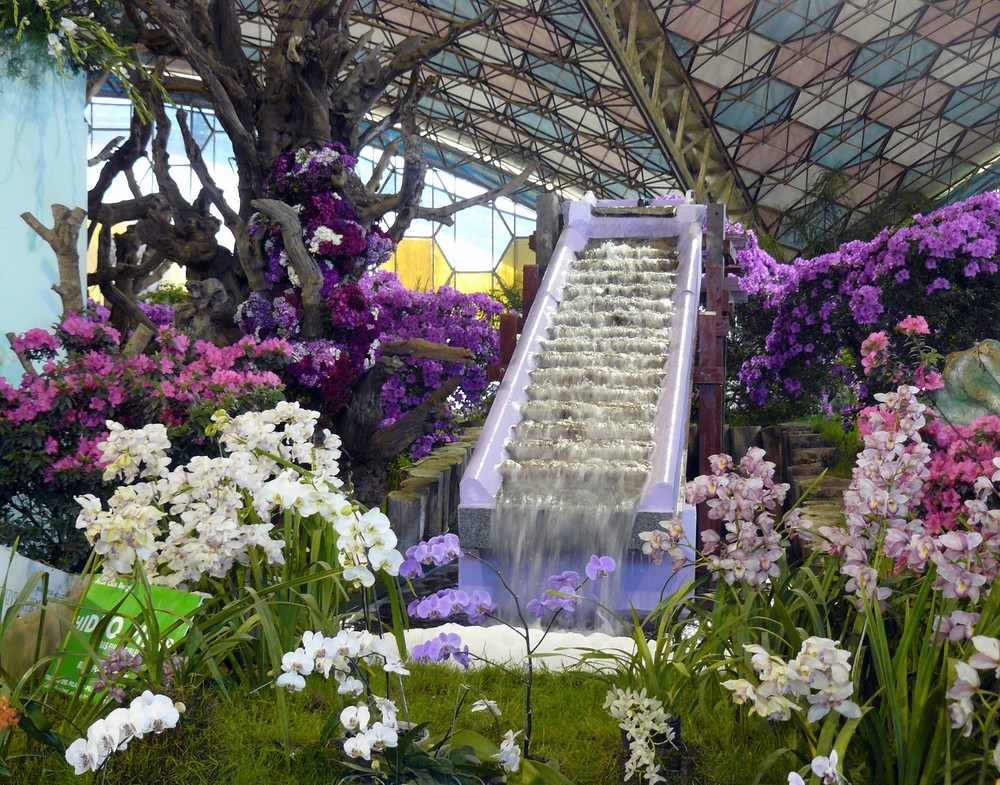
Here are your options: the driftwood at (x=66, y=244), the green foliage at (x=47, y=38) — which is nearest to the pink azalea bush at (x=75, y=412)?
the driftwood at (x=66, y=244)

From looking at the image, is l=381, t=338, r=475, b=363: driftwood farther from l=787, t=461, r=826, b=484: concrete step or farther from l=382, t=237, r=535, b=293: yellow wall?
l=382, t=237, r=535, b=293: yellow wall

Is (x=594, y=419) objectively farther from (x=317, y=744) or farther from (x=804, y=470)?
(x=317, y=744)

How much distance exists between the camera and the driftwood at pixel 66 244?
5461 mm

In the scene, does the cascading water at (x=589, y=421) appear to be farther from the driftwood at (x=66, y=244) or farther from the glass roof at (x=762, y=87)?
the glass roof at (x=762, y=87)

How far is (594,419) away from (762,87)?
38.2 ft

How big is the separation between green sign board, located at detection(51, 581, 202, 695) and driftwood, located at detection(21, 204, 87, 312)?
3.23m

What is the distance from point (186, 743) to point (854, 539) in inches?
61.3

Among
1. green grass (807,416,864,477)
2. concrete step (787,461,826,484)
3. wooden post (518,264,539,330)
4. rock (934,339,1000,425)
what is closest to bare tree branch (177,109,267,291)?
wooden post (518,264,539,330)

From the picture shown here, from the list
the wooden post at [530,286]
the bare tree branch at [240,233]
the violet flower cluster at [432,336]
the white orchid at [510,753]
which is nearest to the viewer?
the white orchid at [510,753]

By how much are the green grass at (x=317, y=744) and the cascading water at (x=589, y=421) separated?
7.46 ft

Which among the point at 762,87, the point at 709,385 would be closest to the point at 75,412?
the point at 709,385

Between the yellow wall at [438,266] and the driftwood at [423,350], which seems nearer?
the driftwood at [423,350]

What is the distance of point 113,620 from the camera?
8.44ft

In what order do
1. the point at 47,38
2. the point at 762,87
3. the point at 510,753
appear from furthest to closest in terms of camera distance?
the point at 762,87 → the point at 47,38 → the point at 510,753
